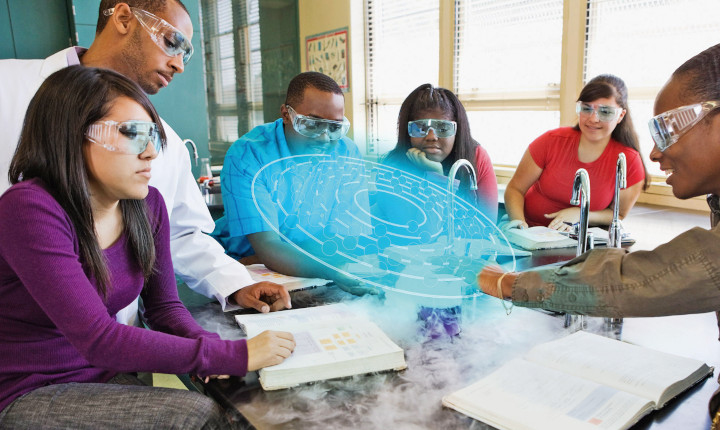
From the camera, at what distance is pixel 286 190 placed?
79.0 inches

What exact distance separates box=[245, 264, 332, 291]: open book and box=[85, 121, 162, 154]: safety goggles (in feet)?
2.24

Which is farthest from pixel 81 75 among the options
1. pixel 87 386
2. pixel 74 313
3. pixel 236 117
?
pixel 236 117

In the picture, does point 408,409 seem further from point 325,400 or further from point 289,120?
point 289,120

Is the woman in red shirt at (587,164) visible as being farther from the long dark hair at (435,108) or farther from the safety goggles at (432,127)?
the safety goggles at (432,127)

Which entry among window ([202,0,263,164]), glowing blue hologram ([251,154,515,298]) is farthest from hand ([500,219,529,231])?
window ([202,0,263,164])

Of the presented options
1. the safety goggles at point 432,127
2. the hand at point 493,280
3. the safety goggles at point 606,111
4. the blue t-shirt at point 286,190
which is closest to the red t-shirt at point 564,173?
the safety goggles at point 606,111

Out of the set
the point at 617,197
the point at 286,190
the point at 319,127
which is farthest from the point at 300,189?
the point at 617,197

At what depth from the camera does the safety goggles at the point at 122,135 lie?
1.19 meters

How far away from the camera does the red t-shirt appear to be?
288 centimetres

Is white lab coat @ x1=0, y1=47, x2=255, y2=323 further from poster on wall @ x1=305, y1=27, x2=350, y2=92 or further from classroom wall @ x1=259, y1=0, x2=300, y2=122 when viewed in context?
classroom wall @ x1=259, y1=0, x2=300, y2=122

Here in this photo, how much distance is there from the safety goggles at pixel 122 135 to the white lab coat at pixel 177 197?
463 mm

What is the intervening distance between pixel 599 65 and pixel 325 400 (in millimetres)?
3261

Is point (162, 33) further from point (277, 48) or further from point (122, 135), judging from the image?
point (277, 48)

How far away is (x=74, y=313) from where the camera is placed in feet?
3.53
